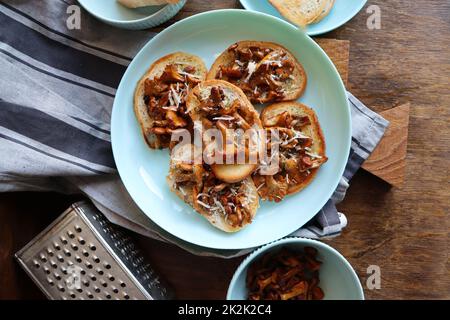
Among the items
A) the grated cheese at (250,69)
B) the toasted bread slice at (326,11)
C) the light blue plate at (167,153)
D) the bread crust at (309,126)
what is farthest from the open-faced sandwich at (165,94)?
the toasted bread slice at (326,11)

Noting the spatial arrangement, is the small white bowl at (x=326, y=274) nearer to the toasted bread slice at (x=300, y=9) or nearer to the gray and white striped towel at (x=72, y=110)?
the gray and white striped towel at (x=72, y=110)

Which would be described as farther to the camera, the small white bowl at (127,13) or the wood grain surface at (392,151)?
the wood grain surface at (392,151)

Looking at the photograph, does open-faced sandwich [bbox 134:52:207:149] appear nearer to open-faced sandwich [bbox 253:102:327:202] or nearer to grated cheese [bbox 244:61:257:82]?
grated cheese [bbox 244:61:257:82]

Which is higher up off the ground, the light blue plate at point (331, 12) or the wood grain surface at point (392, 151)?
the light blue plate at point (331, 12)

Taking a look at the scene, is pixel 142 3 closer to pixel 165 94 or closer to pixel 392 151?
pixel 165 94

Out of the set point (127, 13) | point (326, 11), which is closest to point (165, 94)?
point (127, 13)
